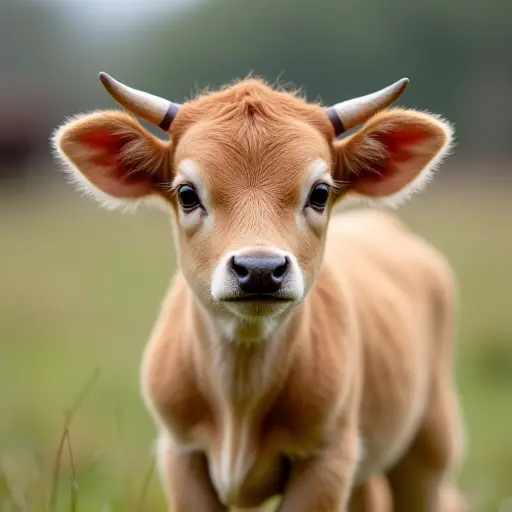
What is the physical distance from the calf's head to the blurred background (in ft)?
2.61

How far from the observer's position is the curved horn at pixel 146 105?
5.24 meters

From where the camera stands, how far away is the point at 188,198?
5.21 meters

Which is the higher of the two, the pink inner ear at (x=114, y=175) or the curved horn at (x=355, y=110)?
the curved horn at (x=355, y=110)

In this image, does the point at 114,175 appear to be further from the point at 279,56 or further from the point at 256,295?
the point at 279,56

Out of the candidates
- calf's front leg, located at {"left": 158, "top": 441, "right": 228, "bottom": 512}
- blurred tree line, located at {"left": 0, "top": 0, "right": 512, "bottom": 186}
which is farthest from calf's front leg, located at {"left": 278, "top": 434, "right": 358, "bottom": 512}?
blurred tree line, located at {"left": 0, "top": 0, "right": 512, "bottom": 186}

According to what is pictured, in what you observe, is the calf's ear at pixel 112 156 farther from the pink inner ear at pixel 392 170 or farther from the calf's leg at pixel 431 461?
the calf's leg at pixel 431 461

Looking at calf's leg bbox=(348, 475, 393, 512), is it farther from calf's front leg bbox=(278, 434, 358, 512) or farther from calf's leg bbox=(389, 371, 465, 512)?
calf's front leg bbox=(278, 434, 358, 512)

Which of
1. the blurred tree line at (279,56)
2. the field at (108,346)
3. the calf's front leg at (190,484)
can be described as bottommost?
the blurred tree line at (279,56)

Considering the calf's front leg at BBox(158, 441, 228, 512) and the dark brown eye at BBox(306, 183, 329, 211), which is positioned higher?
the dark brown eye at BBox(306, 183, 329, 211)

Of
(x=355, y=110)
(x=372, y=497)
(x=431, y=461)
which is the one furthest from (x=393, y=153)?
(x=372, y=497)

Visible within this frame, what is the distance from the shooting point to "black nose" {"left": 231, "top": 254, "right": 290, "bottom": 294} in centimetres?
461

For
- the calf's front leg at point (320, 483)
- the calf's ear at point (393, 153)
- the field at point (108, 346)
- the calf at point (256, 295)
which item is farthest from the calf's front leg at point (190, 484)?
the calf's ear at point (393, 153)

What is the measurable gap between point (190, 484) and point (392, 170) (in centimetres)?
172

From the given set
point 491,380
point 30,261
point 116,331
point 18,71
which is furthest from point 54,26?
point 491,380
